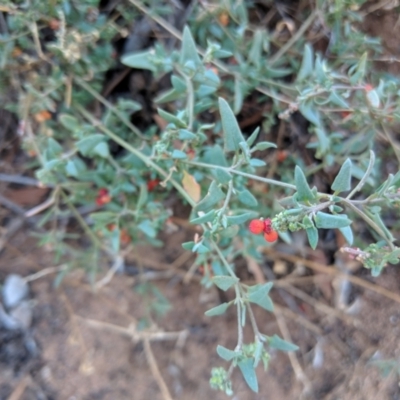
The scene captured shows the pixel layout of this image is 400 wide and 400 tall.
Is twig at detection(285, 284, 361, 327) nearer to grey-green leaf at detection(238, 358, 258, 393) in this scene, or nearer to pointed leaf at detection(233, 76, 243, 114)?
pointed leaf at detection(233, 76, 243, 114)

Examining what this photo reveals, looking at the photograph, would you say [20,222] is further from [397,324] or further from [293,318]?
[397,324]

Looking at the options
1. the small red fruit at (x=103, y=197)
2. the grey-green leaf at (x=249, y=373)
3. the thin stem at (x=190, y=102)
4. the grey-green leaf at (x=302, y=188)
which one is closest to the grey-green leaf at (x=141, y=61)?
the thin stem at (x=190, y=102)

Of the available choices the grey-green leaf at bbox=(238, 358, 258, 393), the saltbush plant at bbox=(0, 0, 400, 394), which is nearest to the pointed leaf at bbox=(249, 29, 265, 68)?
the saltbush plant at bbox=(0, 0, 400, 394)

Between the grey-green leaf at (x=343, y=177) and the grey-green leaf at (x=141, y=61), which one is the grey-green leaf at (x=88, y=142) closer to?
A: the grey-green leaf at (x=141, y=61)

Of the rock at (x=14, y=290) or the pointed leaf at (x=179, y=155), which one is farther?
the rock at (x=14, y=290)

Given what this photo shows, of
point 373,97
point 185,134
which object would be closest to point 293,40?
point 373,97

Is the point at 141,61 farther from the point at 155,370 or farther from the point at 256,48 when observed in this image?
the point at 155,370
